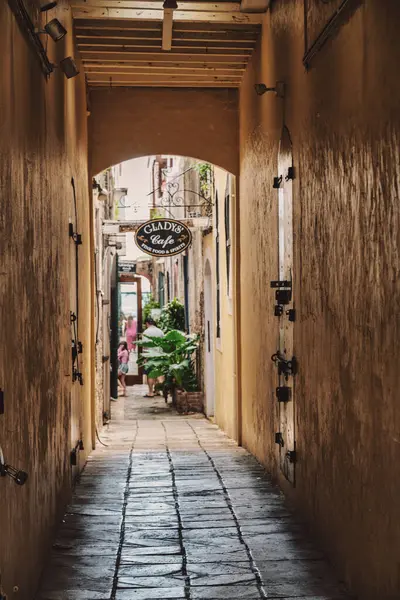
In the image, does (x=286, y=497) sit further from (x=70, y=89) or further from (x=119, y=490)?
(x=70, y=89)

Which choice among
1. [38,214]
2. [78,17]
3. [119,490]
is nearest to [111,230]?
[78,17]

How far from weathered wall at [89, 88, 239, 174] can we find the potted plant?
679 cm

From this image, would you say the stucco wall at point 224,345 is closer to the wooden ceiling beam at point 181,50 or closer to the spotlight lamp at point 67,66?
the wooden ceiling beam at point 181,50

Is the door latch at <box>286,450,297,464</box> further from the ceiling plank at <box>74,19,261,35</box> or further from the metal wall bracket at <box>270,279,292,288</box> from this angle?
the ceiling plank at <box>74,19,261,35</box>

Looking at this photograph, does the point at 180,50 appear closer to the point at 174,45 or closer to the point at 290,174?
the point at 174,45

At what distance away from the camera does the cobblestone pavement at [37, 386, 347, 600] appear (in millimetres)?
4535

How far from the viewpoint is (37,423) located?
4.68 metres

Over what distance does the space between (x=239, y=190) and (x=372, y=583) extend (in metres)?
6.70

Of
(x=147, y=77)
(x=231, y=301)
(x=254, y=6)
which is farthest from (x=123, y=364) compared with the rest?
(x=254, y=6)

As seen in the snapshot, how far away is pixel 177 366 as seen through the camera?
54.0ft

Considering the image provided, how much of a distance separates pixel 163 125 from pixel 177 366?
22.8 feet

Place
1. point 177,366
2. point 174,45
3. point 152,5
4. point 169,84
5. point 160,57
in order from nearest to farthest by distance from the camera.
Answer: point 152,5 < point 174,45 < point 160,57 < point 169,84 < point 177,366

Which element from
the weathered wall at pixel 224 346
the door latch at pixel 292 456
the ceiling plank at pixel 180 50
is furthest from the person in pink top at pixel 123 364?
the door latch at pixel 292 456

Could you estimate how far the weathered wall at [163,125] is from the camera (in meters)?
10.3
